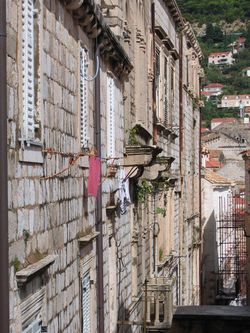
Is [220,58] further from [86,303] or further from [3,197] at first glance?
[3,197]

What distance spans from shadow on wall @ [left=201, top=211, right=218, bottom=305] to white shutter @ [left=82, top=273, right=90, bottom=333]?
2419 centimetres

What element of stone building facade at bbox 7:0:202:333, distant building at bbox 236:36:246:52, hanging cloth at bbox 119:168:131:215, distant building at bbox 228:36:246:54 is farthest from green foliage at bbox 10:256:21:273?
distant building at bbox 236:36:246:52

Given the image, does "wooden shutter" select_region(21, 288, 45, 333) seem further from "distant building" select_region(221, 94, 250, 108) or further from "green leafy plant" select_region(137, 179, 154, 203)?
"distant building" select_region(221, 94, 250, 108)

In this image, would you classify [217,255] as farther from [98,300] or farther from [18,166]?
[18,166]

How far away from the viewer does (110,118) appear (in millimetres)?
12344

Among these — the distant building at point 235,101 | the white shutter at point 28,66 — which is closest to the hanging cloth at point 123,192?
the white shutter at point 28,66

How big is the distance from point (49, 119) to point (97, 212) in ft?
10.9

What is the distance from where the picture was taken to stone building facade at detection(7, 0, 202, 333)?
20.6ft

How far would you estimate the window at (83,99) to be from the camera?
9.42 meters

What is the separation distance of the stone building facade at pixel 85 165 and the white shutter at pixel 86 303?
0.01m

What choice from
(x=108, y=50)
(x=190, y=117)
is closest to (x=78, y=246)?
(x=108, y=50)

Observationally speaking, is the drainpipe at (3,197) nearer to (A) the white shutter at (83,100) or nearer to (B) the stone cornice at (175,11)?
(A) the white shutter at (83,100)

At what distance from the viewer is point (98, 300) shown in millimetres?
10406

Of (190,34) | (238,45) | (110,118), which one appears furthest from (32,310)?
(238,45)
